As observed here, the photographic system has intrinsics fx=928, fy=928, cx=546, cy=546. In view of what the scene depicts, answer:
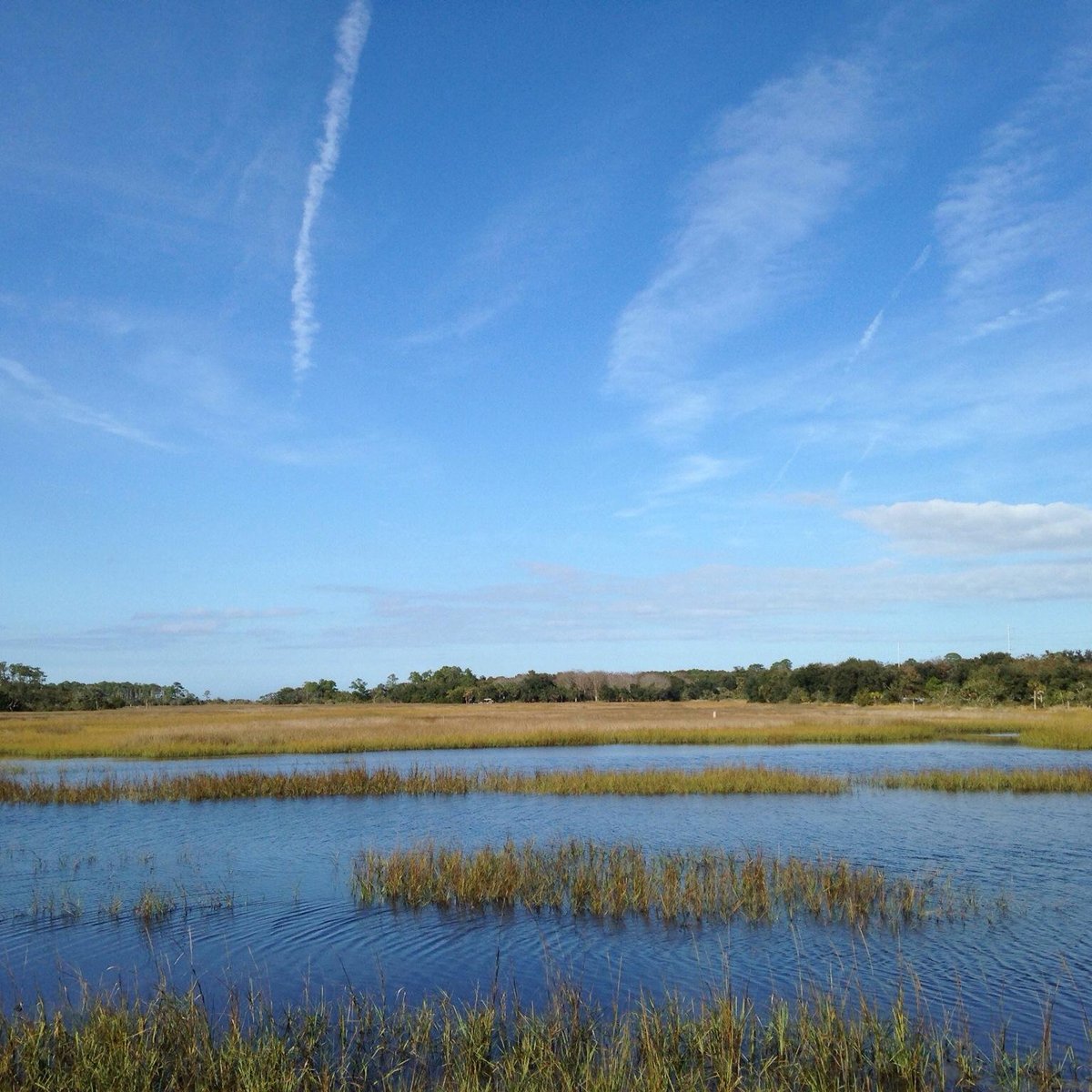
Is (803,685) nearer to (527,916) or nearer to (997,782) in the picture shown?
(997,782)

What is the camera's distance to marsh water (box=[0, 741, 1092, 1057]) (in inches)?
428

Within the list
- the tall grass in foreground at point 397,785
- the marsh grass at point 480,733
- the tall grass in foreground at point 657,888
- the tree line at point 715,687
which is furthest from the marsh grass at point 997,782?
the tree line at point 715,687

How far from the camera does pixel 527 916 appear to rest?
1412 centimetres

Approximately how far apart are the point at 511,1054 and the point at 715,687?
127 m

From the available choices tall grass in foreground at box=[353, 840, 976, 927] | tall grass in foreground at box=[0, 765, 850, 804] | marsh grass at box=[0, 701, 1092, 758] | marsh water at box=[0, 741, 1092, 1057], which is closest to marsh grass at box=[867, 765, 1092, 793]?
marsh water at box=[0, 741, 1092, 1057]

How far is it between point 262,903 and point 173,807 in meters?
12.9

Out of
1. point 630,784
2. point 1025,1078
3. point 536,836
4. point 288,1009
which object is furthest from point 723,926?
point 630,784

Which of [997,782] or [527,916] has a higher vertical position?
[997,782]

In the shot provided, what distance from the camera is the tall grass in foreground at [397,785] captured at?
27.4 m

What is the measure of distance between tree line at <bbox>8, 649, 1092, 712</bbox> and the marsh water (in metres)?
57.1

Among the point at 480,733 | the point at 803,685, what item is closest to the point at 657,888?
the point at 480,733

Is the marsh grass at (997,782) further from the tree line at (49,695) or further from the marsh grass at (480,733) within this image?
the tree line at (49,695)

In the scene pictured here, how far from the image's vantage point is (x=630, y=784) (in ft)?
91.5

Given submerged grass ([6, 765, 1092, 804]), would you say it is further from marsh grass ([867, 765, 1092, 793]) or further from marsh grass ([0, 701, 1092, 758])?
marsh grass ([0, 701, 1092, 758])
